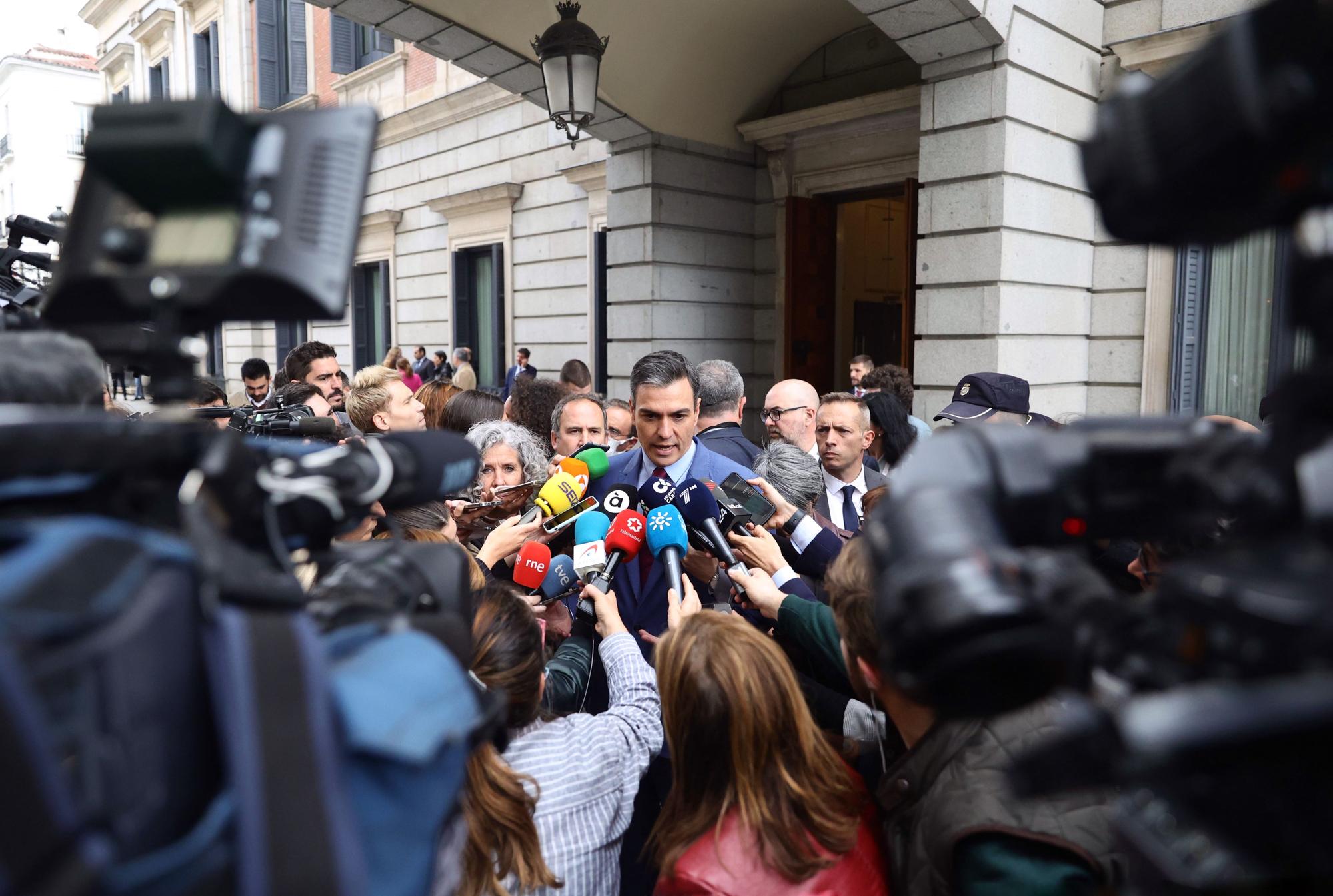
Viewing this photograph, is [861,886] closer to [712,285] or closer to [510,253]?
[712,285]

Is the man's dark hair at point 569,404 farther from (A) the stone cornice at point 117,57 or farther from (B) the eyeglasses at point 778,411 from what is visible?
(A) the stone cornice at point 117,57

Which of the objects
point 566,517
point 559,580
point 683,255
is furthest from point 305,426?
point 683,255

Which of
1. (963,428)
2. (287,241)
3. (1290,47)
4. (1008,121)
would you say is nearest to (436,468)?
(287,241)

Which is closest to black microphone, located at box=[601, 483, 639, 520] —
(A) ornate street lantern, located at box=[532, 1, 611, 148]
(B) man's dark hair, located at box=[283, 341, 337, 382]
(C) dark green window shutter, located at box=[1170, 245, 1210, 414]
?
(B) man's dark hair, located at box=[283, 341, 337, 382]

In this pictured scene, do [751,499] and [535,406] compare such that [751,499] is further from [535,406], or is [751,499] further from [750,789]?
[535,406]

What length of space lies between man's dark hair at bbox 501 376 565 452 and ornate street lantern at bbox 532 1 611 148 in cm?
195

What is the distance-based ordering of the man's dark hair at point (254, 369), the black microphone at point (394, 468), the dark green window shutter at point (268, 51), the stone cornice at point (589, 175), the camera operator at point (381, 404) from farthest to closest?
1. the dark green window shutter at point (268, 51)
2. the stone cornice at point (589, 175)
3. the man's dark hair at point (254, 369)
4. the camera operator at point (381, 404)
5. the black microphone at point (394, 468)

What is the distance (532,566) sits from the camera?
2590 millimetres

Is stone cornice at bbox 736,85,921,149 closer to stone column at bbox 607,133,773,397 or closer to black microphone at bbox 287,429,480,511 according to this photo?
stone column at bbox 607,133,773,397

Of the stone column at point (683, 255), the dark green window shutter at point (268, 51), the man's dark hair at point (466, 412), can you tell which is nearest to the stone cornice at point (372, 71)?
the dark green window shutter at point (268, 51)

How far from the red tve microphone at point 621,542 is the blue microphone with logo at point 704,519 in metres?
0.14

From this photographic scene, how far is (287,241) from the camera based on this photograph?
3.01ft

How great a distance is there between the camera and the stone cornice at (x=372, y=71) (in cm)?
1258

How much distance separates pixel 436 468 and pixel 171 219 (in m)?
0.42
